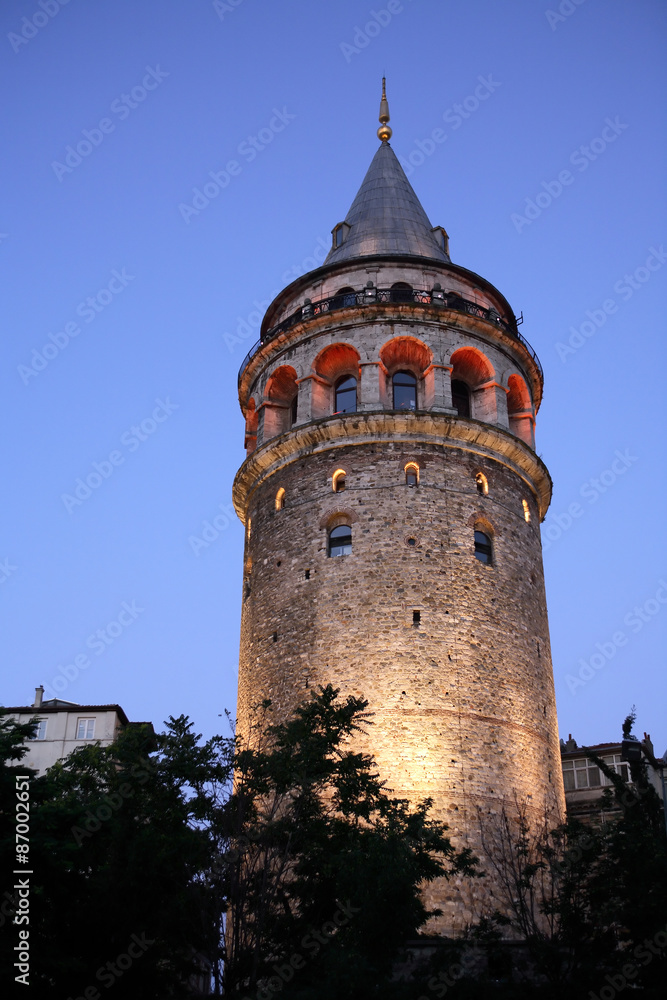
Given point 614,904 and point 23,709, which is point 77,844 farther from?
point 23,709

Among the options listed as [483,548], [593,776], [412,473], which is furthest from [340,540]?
[593,776]

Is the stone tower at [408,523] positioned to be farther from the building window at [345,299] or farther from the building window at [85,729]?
the building window at [85,729]

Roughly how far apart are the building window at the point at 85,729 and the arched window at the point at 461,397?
2019cm

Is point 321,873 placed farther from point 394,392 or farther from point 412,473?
point 394,392

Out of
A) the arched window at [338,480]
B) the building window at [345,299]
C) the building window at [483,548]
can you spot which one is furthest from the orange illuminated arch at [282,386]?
the building window at [483,548]

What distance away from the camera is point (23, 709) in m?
42.4

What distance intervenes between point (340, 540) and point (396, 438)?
3.67 meters

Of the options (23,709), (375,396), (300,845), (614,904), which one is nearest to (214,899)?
(300,845)

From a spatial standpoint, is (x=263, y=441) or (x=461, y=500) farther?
(x=263, y=441)

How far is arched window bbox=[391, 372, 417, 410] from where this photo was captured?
3472cm

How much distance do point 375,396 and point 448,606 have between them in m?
7.40

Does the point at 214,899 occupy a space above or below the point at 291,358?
below

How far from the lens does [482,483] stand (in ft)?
110

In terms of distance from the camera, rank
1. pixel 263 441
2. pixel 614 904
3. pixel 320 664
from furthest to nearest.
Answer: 1. pixel 263 441
2. pixel 320 664
3. pixel 614 904
